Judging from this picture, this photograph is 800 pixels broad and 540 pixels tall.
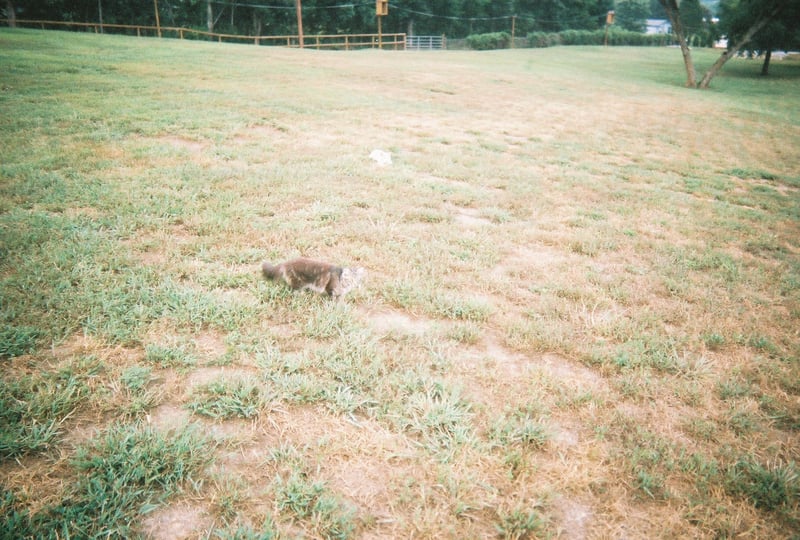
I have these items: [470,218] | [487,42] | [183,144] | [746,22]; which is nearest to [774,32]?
[746,22]

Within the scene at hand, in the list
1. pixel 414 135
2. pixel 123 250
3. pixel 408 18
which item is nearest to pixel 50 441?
pixel 123 250

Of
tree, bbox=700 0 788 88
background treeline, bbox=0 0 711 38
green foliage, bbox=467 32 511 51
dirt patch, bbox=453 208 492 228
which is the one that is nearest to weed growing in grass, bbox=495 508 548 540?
dirt patch, bbox=453 208 492 228

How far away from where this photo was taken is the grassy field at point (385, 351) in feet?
5.20

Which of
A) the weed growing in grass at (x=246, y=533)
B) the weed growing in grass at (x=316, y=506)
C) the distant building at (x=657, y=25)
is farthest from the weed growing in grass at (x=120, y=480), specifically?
the distant building at (x=657, y=25)

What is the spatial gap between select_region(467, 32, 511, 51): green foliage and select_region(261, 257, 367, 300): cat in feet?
157

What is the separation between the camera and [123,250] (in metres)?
3.13

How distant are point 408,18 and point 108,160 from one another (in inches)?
2227

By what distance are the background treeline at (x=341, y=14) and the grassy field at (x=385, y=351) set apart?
137ft

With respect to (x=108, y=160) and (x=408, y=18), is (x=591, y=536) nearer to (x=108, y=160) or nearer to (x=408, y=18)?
(x=108, y=160)

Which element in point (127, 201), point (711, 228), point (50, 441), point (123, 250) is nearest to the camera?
point (50, 441)

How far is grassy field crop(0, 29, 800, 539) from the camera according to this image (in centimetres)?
158

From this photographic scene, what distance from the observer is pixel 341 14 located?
153 feet

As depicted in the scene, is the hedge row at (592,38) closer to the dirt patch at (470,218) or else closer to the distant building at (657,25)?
the distant building at (657,25)

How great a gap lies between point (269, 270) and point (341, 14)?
53.0 meters
